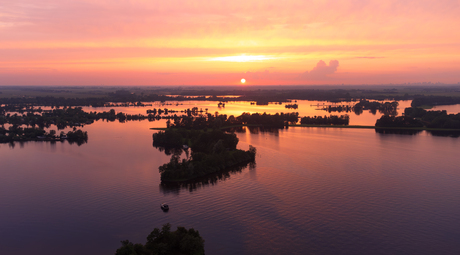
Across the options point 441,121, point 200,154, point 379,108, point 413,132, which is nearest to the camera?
point 200,154

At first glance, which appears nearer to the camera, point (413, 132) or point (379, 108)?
point (413, 132)

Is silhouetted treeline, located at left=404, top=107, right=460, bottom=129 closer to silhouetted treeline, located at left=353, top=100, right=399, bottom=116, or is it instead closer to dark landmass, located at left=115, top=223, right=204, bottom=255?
silhouetted treeline, located at left=353, top=100, right=399, bottom=116

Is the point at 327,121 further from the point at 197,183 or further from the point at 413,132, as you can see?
the point at 197,183

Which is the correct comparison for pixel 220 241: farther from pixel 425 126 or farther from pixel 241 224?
pixel 425 126

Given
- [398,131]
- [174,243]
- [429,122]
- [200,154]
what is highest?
[429,122]

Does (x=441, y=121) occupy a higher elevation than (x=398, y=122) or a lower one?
higher

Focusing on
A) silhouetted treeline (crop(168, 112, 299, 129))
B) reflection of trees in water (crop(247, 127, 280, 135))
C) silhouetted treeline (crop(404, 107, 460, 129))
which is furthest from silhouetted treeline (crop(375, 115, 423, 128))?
reflection of trees in water (crop(247, 127, 280, 135))

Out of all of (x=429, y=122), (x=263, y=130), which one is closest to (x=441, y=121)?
(x=429, y=122)

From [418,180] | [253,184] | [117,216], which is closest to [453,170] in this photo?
[418,180]

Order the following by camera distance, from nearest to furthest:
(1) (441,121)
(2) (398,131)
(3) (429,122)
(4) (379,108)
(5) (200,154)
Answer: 1. (5) (200,154)
2. (2) (398,131)
3. (1) (441,121)
4. (3) (429,122)
5. (4) (379,108)

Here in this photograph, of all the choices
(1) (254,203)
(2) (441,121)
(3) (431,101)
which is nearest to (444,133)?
(2) (441,121)
